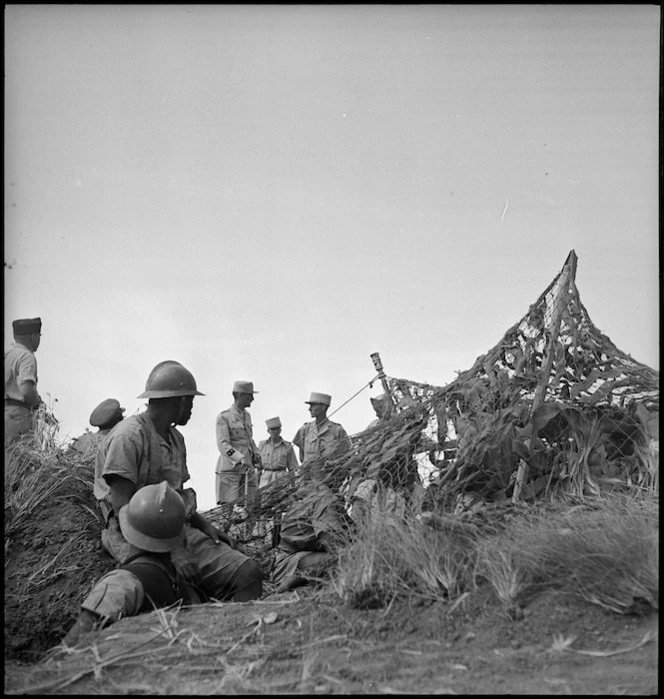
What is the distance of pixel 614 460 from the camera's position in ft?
18.0

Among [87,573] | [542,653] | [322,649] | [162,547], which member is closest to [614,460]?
[542,653]

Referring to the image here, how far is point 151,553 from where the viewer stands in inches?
209

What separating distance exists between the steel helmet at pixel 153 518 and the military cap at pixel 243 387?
5.52 m

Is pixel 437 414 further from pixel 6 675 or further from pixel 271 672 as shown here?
pixel 6 675

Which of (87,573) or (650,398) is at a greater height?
(650,398)

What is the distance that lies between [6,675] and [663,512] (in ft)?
10.7

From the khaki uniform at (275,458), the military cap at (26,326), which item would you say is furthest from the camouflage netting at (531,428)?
the khaki uniform at (275,458)

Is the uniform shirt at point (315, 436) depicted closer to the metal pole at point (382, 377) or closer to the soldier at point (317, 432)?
the soldier at point (317, 432)

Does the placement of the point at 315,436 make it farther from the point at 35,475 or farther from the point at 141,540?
the point at 141,540

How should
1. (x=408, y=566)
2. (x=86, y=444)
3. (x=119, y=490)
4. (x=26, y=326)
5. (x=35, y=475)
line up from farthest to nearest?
(x=86, y=444) → (x=26, y=326) → (x=35, y=475) → (x=119, y=490) → (x=408, y=566)

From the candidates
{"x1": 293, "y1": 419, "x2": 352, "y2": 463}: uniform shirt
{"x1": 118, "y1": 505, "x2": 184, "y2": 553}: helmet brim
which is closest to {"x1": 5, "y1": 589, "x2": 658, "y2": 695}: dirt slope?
{"x1": 118, "y1": 505, "x2": 184, "y2": 553}: helmet brim

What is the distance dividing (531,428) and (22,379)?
166 inches

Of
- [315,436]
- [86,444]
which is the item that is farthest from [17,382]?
[315,436]

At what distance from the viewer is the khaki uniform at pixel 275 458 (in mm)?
11898
